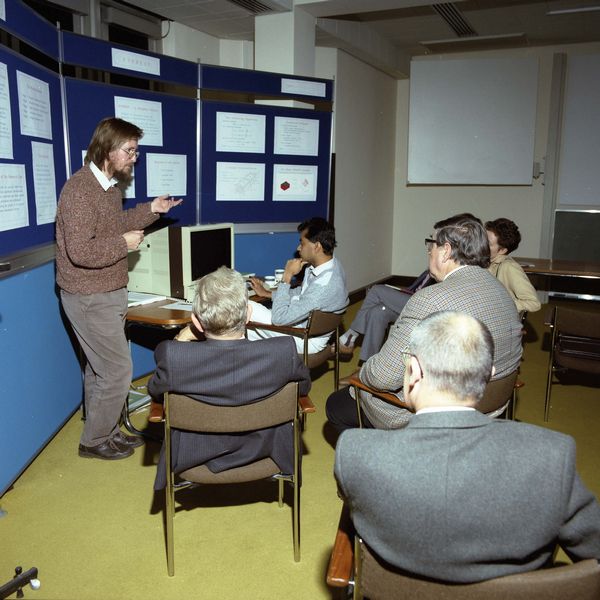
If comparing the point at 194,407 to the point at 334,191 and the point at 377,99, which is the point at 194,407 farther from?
the point at 377,99

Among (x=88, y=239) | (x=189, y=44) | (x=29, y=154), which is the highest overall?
(x=189, y=44)

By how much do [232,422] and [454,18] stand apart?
17.5 feet

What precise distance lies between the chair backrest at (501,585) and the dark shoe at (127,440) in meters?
2.31

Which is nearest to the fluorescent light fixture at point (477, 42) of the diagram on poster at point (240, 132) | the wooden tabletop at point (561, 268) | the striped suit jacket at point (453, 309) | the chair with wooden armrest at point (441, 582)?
the wooden tabletop at point (561, 268)

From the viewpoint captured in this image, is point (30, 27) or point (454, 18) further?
point (454, 18)

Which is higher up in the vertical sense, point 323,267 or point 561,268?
point 323,267

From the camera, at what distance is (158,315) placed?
3230mm

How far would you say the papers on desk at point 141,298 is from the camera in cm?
344

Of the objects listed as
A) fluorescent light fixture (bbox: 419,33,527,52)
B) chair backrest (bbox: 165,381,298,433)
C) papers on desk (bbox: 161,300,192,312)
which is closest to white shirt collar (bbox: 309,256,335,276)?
papers on desk (bbox: 161,300,192,312)

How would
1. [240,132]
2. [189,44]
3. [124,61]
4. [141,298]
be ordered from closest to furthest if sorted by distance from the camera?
[141,298] → [124,61] → [240,132] → [189,44]

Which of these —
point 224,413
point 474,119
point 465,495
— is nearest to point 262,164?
point 224,413

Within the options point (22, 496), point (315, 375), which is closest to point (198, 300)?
point (22, 496)

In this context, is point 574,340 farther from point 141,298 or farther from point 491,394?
point 141,298

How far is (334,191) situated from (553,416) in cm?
357
